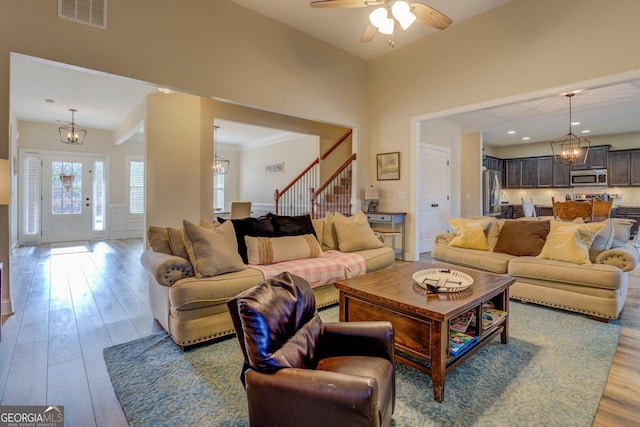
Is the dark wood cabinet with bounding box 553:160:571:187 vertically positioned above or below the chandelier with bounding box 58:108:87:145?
below

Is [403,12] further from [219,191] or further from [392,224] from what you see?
[219,191]

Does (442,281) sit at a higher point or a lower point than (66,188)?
lower

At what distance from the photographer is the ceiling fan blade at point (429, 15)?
10.1 feet

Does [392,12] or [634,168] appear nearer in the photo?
[392,12]

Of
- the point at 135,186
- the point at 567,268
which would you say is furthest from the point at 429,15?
the point at 135,186

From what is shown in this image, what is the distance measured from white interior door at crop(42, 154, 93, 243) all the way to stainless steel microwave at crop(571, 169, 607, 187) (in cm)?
1314

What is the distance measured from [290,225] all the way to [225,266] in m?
1.05

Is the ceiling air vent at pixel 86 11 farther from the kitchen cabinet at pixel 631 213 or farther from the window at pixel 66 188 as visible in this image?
the kitchen cabinet at pixel 631 213

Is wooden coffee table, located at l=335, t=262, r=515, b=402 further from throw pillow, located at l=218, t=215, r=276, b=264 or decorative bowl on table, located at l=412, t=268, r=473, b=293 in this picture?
throw pillow, located at l=218, t=215, r=276, b=264

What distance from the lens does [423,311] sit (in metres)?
1.86

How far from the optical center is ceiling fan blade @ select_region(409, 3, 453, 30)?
3.08m

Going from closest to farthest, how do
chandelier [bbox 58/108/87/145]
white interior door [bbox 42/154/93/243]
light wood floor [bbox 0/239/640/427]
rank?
light wood floor [bbox 0/239/640/427], chandelier [bbox 58/108/87/145], white interior door [bbox 42/154/93/243]

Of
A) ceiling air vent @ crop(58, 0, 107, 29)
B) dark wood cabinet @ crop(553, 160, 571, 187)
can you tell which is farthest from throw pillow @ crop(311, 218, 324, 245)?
dark wood cabinet @ crop(553, 160, 571, 187)

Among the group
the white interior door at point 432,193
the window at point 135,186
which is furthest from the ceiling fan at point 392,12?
the window at point 135,186
